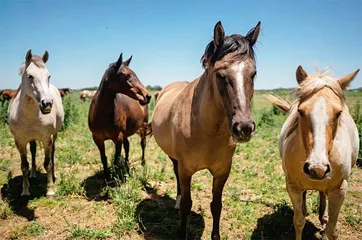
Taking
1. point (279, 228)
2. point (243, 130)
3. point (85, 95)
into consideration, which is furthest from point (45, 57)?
point (85, 95)

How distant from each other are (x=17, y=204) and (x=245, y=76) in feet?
14.4

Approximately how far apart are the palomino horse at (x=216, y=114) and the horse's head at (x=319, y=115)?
63 centimetres

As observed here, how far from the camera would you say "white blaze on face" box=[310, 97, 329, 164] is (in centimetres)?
221

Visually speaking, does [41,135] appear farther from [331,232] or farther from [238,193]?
[331,232]

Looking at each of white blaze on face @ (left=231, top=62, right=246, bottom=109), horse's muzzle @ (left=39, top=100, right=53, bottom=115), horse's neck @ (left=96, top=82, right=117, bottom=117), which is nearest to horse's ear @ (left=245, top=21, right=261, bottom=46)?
white blaze on face @ (left=231, top=62, right=246, bottom=109)

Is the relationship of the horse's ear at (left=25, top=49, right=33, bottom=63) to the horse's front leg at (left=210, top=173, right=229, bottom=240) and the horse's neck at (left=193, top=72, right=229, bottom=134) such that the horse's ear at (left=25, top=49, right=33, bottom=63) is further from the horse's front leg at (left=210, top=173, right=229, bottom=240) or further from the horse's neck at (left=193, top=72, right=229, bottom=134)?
the horse's front leg at (left=210, top=173, right=229, bottom=240)

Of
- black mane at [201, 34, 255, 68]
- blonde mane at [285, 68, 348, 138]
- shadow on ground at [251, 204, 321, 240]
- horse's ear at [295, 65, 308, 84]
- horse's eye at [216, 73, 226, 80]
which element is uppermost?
black mane at [201, 34, 255, 68]

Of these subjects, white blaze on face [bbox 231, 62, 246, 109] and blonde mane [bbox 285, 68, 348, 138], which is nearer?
white blaze on face [bbox 231, 62, 246, 109]

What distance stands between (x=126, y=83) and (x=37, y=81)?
158cm

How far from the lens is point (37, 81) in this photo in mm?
4066

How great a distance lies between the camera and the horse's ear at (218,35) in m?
2.50

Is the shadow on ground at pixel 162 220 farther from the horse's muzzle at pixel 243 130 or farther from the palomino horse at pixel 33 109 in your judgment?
the horse's muzzle at pixel 243 130

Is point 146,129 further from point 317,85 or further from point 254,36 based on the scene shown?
point 317,85

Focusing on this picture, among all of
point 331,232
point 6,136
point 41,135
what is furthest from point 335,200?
point 6,136
